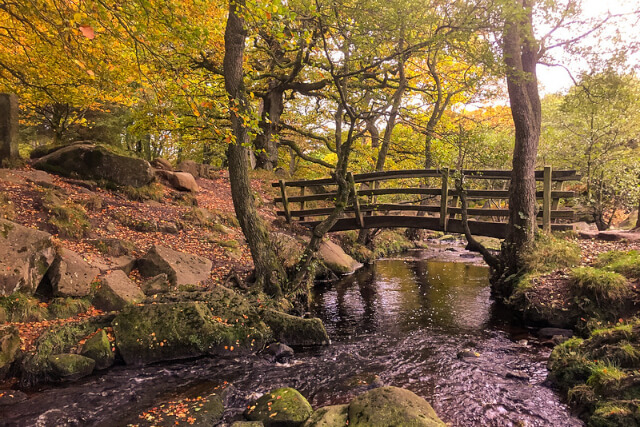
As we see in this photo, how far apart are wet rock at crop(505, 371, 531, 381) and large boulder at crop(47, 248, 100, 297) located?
7084mm

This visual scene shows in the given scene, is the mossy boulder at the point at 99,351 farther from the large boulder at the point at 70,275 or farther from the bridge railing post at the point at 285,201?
the bridge railing post at the point at 285,201

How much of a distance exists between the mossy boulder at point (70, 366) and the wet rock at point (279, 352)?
258 cm

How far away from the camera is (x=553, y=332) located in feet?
21.4

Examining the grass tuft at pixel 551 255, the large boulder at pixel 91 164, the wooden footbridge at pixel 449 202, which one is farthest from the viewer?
the large boulder at pixel 91 164

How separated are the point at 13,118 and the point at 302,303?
9.48 metres

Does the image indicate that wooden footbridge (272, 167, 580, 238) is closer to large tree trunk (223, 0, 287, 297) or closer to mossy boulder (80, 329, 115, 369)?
large tree trunk (223, 0, 287, 297)

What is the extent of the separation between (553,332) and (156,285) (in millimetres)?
7612

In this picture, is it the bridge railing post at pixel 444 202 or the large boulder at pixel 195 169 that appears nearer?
the bridge railing post at pixel 444 202

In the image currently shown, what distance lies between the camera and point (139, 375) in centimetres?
505

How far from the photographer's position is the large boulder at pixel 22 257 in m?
5.38

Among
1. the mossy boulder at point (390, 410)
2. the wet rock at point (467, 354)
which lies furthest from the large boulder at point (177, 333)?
the wet rock at point (467, 354)

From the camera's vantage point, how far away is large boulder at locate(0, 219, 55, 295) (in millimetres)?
5379

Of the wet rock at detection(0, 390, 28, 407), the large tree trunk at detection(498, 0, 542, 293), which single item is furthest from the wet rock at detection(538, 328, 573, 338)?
the wet rock at detection(0, 390, 28, 407)

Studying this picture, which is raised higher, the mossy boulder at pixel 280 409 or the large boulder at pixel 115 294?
the large boulder at pixel 115 294
